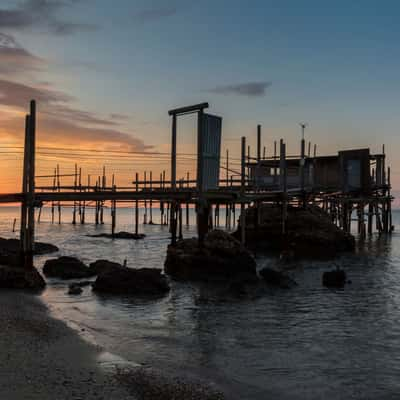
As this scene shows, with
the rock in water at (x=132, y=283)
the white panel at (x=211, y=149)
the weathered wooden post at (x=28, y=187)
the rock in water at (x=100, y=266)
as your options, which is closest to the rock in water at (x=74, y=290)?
the rock in water at (x=132, y=283)

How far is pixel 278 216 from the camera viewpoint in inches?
1400

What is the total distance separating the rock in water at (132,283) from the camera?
17.3m

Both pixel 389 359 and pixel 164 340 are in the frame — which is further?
pixel 164 340

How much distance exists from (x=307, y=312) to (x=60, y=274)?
1134 cm

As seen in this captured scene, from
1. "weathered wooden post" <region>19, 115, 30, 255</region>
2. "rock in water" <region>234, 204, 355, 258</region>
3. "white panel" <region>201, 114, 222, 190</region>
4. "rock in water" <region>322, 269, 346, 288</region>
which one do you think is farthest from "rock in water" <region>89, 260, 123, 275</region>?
"rock in water" <region>234, 204, 355, 258</region>

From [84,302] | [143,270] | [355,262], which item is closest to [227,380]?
[84,302]

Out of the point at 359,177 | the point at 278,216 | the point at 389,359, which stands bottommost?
the point at 389,359

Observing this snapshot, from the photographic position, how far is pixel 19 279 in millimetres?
17062

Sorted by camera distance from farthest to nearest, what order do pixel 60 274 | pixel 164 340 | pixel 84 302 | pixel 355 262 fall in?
pixel 355 262, pixel 60 274, pixel 84 302, pixel 164 340

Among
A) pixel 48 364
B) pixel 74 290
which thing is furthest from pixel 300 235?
pixel 48 364

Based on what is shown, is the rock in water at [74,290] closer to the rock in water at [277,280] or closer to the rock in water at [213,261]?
the rock in water at [213,261]

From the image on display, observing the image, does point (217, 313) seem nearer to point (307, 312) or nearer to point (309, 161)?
point (307, 312)

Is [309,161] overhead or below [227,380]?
overhead

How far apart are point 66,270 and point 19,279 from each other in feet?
14.7
